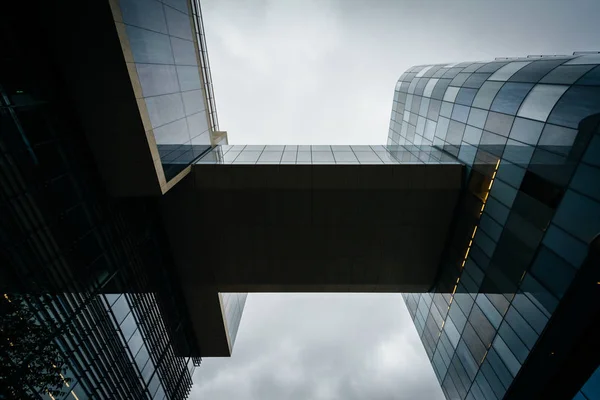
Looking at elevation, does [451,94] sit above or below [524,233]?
above

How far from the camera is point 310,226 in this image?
1897 cm

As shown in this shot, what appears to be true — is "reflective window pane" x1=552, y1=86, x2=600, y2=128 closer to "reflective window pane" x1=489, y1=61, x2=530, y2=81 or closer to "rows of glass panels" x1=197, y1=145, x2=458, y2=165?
"reflective window pane" x1=489, y1=61, x2=530, y2=81

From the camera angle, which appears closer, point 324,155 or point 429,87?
point 324,155

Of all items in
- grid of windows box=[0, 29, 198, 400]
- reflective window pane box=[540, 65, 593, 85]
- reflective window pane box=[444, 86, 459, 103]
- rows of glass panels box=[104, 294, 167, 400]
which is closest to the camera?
grid of windows box=[0, 29, 198, 400]

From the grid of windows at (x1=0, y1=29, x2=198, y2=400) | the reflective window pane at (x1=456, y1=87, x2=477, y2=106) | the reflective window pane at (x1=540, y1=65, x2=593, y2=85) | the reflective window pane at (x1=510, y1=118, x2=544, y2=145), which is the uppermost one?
the reflective window pane at (x1=540, y1=65, x2=593, y2=85)

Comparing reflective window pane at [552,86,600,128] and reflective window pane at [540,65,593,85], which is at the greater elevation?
reflective window pane at [540,65,593,85]

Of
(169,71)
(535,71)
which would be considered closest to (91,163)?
(169,71)

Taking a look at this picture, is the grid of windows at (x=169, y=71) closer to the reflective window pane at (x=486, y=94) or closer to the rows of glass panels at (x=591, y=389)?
the reflective window pane at (x=486, y=94)

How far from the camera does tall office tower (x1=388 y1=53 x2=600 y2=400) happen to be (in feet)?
34.5

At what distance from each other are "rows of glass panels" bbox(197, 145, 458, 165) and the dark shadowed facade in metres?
0.24

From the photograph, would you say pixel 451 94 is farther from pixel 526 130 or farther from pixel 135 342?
Result: pixel 135 342

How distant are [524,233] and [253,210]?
15172mm

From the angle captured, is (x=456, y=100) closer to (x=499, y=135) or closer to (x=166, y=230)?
(x=499, y=135)

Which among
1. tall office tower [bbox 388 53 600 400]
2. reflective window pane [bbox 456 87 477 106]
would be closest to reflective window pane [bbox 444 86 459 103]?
tall office tower [bbox 388 53 600 400]
